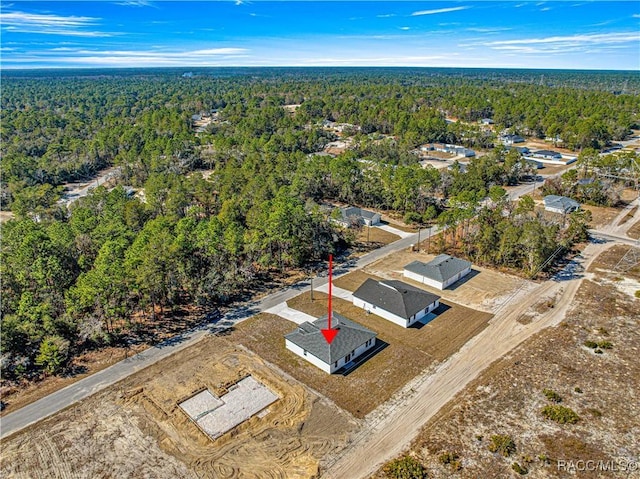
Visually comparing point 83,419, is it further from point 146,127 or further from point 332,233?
point 146,127

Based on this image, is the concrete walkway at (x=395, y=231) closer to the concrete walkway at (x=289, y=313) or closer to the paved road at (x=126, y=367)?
the paved road at (x=126, y=367)

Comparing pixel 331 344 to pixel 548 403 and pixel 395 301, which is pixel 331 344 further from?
pixel 548 403

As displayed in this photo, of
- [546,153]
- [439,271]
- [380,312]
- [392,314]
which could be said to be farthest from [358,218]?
[546,153]

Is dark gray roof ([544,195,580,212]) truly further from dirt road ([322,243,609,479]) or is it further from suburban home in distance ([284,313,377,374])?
suburban home in distance ([284,313,377,374])

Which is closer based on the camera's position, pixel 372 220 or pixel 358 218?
pixel 358 218

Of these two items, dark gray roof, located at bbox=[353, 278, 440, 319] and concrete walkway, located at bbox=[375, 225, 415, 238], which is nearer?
dark gray roof, located at bbox=[353, 278, 440, 319]

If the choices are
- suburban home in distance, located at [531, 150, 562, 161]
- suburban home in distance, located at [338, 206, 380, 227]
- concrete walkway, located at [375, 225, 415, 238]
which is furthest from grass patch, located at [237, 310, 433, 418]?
suburban home in distance, located at [531, 150, 562, 161]

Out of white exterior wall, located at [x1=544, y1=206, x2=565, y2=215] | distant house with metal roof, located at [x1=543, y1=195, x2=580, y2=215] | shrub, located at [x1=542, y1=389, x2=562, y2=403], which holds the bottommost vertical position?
shrub, located at [x1=542, y1=389, x2=562, y2=403]
